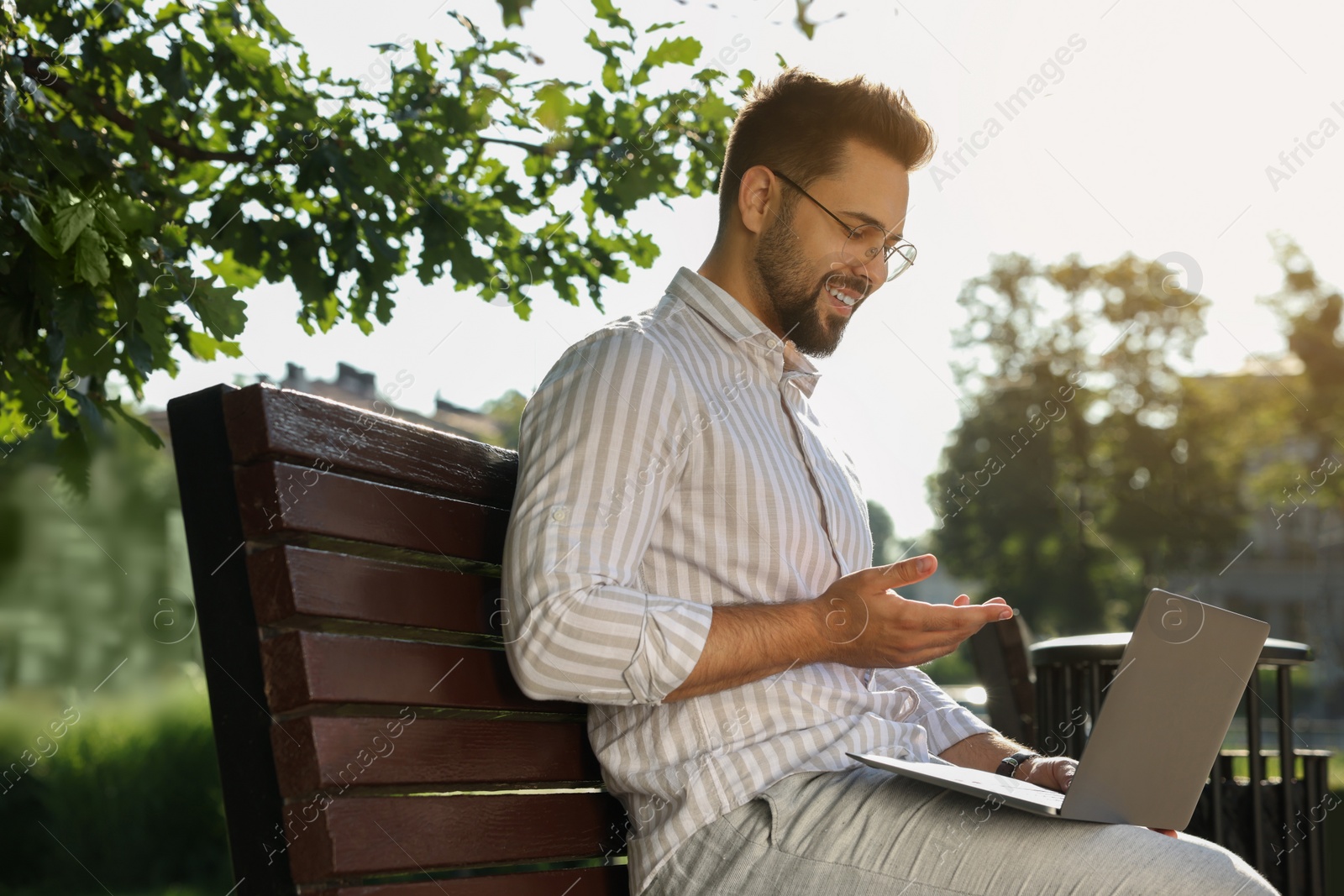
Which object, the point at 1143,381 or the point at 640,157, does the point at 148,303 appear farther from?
the point at 1143,381

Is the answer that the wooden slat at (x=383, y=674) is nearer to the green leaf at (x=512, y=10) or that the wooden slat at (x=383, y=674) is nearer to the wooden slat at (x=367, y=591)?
the wooden slat at (x=367, y=591)

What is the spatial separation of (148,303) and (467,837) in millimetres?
1475

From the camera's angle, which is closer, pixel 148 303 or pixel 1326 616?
pixel 148 303

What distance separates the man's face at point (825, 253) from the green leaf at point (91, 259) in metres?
1.19

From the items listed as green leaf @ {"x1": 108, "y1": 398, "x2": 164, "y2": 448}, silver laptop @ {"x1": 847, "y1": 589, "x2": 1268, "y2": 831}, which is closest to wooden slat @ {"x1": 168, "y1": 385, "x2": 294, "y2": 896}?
silver laptop @ {"x1": 847, "y1": 589, "x2": 1268, "y2": 831}

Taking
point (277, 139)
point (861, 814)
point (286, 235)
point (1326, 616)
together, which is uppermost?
point (277, 139)

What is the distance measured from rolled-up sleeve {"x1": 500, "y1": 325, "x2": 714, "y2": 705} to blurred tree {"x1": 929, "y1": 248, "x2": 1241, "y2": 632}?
1772 centimetres

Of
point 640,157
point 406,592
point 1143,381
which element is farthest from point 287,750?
point 1143,381

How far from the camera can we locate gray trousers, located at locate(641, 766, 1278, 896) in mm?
1435

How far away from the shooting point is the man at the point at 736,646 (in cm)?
151

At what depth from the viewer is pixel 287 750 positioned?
1.33 m

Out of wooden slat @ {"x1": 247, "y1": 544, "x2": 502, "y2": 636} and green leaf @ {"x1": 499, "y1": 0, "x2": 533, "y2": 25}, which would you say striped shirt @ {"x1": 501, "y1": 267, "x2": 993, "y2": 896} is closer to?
wooden slat @ {"x1": 247, "y1": 544, "x2": 502, "y2": 636}

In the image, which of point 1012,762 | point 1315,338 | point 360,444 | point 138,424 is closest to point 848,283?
point 1012,762

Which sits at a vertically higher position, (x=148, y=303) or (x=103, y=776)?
(x=148, y=303)
